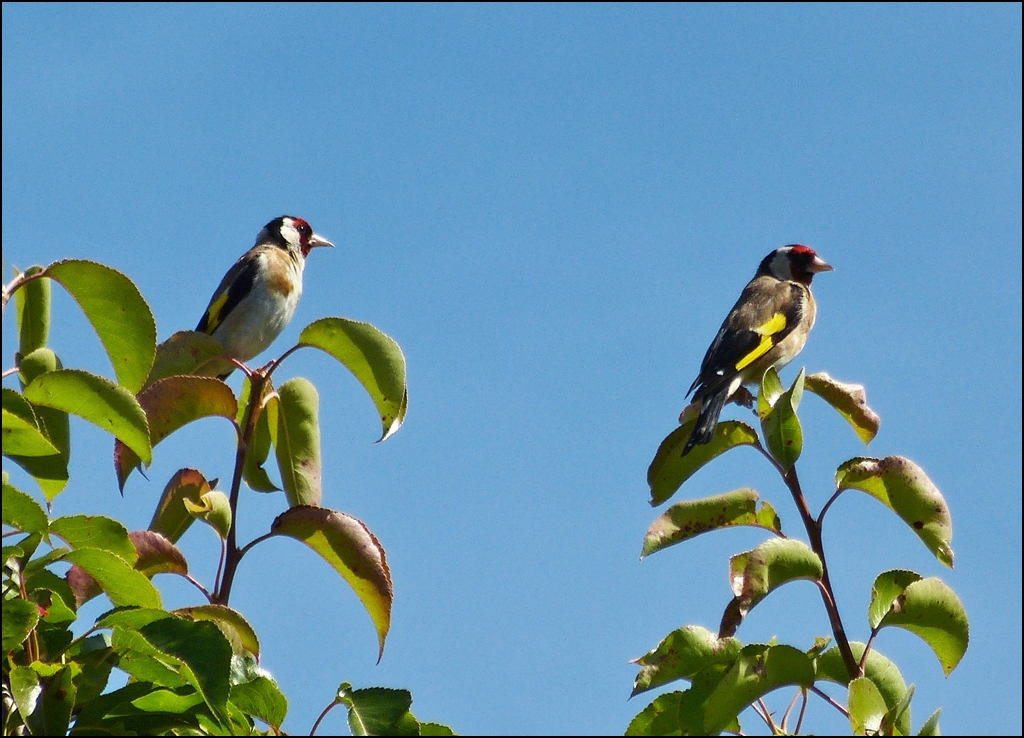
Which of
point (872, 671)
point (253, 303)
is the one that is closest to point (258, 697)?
point (872, 671)

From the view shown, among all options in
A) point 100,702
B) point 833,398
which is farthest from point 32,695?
point 833,398

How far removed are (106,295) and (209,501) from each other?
57cm

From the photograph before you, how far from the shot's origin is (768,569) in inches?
98.8

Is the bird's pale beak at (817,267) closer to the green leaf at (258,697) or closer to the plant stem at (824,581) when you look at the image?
the plant stem at (824,581)

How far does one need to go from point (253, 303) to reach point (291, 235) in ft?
3.95

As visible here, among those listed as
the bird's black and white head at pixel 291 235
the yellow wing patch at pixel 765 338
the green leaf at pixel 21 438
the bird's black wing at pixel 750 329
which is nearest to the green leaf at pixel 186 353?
the green leaf at pixel 21 438

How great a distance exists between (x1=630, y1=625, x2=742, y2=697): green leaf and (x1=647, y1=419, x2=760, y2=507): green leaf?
0.56m

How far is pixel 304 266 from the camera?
8.25 m

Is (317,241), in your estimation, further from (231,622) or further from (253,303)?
(231,622)

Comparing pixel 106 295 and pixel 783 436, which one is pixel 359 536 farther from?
pixel 783 436

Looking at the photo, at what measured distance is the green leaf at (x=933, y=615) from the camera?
8.45 feet

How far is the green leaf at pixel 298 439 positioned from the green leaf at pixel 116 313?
1.72 feet

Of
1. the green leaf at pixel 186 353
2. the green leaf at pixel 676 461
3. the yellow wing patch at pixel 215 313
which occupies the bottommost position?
the green leaf at pixel 676 461

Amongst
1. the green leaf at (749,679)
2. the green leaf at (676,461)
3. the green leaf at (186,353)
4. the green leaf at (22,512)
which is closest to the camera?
the green leaf at (22,512)
